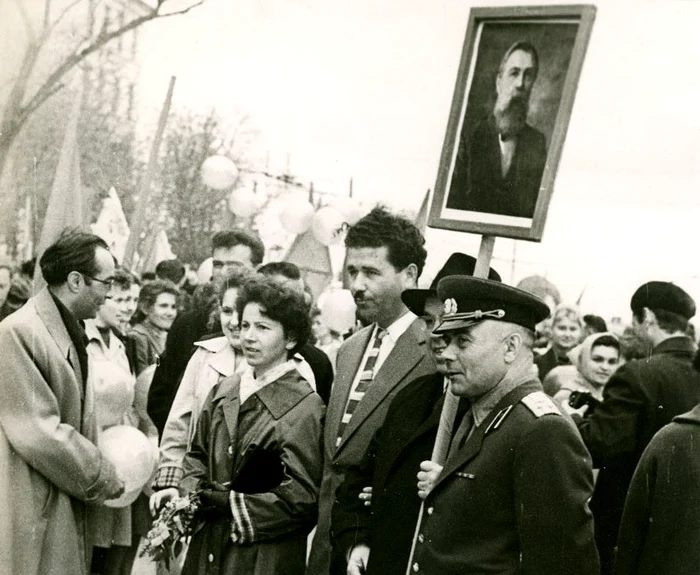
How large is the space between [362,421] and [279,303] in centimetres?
73

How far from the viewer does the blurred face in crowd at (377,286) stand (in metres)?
4.32

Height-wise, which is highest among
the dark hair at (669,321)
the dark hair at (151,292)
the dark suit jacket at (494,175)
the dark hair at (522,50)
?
the dark hair at (522,50)

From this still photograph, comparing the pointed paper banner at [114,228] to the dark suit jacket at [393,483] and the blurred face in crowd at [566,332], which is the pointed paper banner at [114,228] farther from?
the dark suit jacket at [393,483]

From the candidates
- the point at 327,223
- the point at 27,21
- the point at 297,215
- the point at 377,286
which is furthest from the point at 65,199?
the point at 377,286

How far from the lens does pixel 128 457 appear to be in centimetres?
511

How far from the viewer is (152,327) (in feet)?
22.2

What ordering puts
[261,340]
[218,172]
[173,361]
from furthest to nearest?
[218,172]
[173,361]
[261,340]

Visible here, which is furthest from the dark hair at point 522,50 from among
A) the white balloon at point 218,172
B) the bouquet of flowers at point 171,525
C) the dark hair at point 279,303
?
the white balloon at point 218,172

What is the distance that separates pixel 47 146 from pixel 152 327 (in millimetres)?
4475

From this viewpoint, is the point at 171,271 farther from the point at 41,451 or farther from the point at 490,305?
the point at 490,305

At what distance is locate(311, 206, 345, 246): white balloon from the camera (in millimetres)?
7566

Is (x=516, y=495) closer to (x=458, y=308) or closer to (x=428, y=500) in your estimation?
(x=428, y=500)

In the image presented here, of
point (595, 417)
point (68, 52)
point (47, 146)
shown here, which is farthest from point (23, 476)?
point (47, 146)

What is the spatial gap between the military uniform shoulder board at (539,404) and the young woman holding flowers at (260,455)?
1320 millimetres
